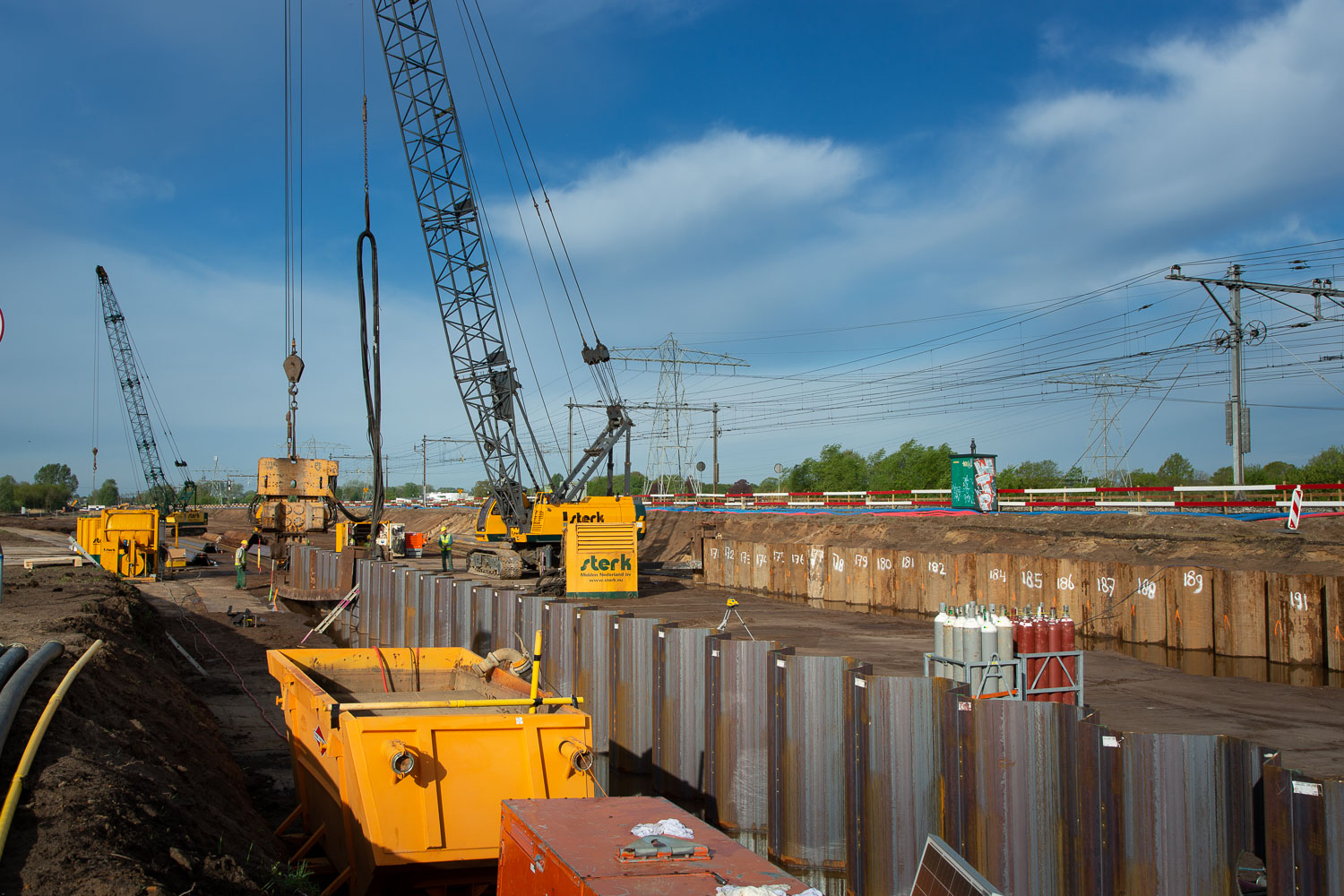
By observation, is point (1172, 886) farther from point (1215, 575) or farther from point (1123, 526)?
point (1123, 526)

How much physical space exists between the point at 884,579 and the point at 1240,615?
9.51 m

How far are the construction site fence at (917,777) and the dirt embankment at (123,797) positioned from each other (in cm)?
418

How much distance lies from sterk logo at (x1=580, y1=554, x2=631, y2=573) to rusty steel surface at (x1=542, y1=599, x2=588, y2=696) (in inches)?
566

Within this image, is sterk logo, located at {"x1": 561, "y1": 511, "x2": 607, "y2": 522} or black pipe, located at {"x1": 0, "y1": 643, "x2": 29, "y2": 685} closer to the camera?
black pipe, located at {"x1": 0, "y1": 643, "x2": 29, "y2": 685}

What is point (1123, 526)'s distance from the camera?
3134 cm

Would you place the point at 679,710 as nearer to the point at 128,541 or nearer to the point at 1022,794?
the point at 1022,794

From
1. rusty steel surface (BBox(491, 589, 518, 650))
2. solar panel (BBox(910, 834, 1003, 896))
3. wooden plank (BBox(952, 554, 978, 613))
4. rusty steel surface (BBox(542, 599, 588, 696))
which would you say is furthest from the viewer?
wooden plank (BBox(952, 554, 978, 613))

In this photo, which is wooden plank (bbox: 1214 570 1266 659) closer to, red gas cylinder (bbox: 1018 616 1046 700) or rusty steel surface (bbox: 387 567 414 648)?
red gas cylinder (bbox: 1018 616 1046 700)

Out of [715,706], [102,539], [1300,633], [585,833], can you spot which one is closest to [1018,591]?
[1300,633]

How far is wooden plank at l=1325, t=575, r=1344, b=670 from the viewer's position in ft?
48.1

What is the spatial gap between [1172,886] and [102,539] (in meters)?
34.4

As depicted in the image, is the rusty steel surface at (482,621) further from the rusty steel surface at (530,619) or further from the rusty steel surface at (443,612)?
the rusty steel surface at (530,619)

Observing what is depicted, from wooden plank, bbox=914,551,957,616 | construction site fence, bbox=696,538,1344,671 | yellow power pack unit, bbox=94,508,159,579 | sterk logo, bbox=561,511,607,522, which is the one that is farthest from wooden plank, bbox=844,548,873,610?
yellow power pack unit, bbox=94,508,159,579

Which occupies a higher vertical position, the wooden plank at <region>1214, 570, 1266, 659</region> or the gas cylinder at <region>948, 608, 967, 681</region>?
the gas cylinder at <region>948, 608, 967, 681</region>
